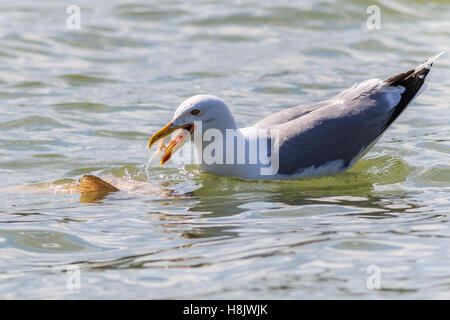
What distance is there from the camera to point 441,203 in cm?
666

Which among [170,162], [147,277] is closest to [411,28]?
[170,162]

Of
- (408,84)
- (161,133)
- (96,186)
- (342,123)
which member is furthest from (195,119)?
(408,84)

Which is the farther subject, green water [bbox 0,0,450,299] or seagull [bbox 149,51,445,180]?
seagull [bbox 149,51,445,180]

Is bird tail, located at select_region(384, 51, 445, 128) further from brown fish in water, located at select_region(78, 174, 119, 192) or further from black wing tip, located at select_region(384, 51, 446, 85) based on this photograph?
brown fish in water, located at select_region(78, 174, 119, 192)

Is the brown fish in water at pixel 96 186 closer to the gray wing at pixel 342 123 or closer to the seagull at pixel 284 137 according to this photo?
the seagull at pixel 284 137

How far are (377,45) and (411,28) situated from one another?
152 centimetres

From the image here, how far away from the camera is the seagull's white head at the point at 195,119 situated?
723cm

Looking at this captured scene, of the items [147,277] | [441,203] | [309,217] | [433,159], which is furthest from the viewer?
[433,159]

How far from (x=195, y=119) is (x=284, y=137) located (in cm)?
83

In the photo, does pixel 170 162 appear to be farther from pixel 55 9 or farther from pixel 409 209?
pixel 55 9

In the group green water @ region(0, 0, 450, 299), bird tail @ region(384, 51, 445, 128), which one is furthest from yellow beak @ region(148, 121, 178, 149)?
bird tail @ region(384, 51, 445, 128)

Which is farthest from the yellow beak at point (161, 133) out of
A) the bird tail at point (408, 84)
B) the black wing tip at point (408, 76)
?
the black wing tip at point (408, 76)

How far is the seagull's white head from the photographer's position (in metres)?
7.23

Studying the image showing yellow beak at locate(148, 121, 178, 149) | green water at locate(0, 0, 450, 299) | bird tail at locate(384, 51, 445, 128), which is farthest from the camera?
bird tail at locate(384, 51, 445, 128)
